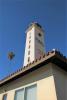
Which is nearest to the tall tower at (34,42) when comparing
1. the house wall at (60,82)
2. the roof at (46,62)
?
the roof at (46,62)

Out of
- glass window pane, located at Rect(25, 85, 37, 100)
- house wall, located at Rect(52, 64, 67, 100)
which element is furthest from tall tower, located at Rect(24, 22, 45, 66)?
house wall, located at Rect(52, 64, 67, 100)

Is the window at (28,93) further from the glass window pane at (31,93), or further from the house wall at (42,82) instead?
the house wall at (42,82)

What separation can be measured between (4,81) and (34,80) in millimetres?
2635

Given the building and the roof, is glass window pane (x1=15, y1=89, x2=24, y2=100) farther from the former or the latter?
the roof

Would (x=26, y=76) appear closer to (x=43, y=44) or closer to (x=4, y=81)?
(x=4, y=81)

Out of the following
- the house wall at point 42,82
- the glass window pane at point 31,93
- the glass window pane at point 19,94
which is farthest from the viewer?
the glass window pane at point 19,94

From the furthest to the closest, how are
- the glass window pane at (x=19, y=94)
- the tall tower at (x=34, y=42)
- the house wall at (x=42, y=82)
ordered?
1. the tall tower at (x=34, y=42)
2. the glass window pane at (x=19, y=94)
3. the house wall at (x=42, y=82)

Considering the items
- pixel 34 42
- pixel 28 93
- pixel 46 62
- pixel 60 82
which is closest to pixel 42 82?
pixel 60 82

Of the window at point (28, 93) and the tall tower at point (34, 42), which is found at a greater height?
the tall tower at point (34, 42)

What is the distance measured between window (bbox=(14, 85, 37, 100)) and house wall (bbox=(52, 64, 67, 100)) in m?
1.30

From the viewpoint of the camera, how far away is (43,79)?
28.6 feet

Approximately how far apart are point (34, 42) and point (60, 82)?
191 ft

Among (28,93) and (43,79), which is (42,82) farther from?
(28,93)

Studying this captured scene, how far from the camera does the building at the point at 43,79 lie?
8.07m
